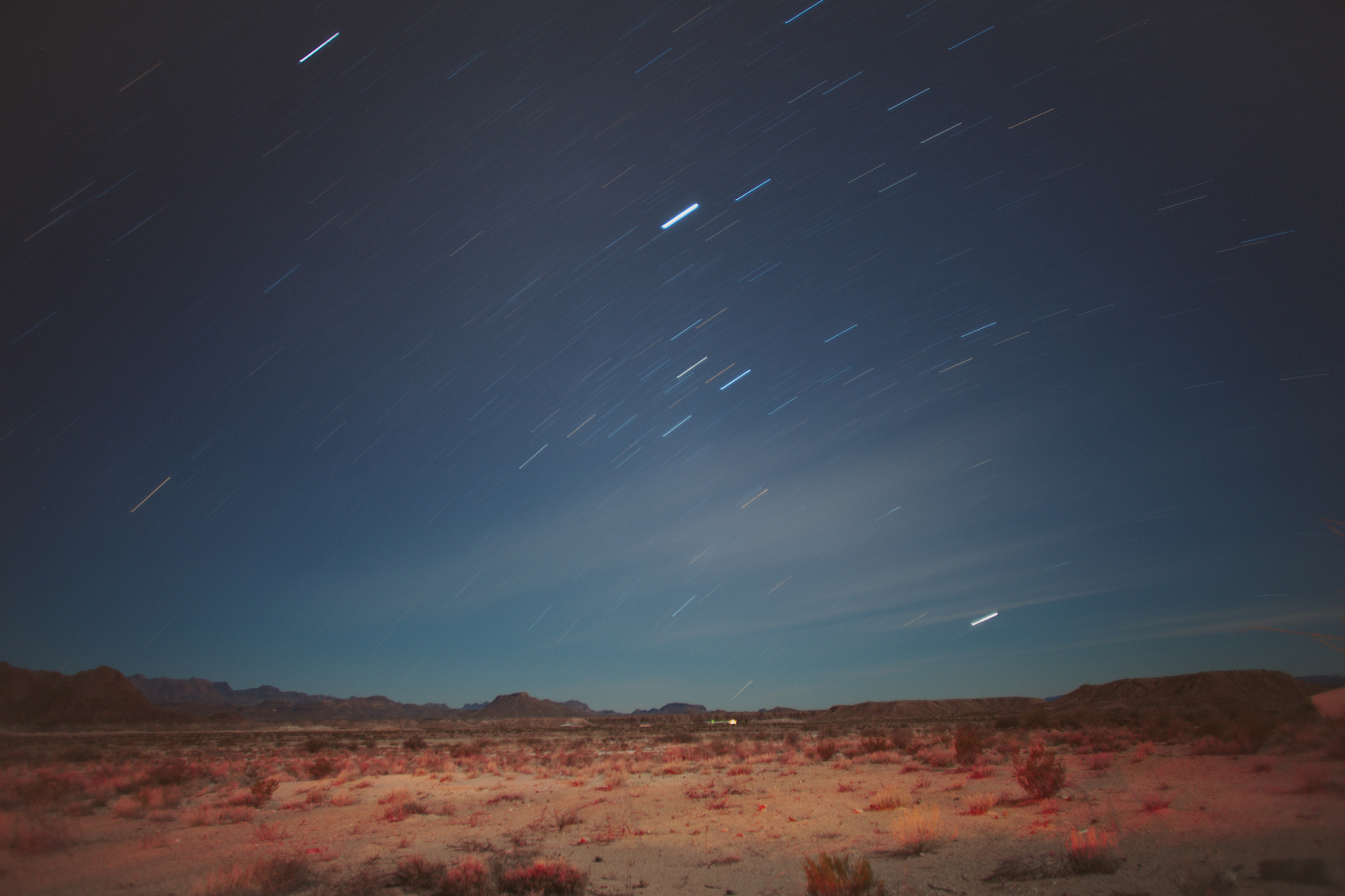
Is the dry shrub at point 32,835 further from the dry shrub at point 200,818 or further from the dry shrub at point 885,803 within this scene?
the dry shrub at point 885,803

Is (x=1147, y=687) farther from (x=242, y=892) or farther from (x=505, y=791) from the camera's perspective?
(x=242, y=892)

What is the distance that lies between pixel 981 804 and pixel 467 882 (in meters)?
9.41

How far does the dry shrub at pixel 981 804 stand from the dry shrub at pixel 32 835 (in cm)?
1654

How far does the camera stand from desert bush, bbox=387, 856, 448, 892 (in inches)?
305

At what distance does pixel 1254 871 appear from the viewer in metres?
5.74

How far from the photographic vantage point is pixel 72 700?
10700 centimetres

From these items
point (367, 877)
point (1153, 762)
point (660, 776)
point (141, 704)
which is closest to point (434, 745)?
point (660, 776)

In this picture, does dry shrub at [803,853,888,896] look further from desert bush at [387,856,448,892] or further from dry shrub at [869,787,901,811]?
dry shrub at [869,787,901,811]

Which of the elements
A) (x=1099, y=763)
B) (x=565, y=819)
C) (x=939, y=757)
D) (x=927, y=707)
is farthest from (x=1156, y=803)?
(x=927, y=707)

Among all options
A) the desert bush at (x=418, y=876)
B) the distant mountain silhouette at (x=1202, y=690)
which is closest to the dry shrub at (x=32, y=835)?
the desert bush at (x=418, y=876)

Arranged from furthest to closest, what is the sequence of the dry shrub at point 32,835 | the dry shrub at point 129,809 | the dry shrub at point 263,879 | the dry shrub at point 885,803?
the dry shrub at point 129,809, the dry shrub at point 885,803, the dry shrub at point 32,835, the dry shrub at point 263,879

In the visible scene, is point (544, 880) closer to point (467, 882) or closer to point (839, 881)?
point (467, 882)

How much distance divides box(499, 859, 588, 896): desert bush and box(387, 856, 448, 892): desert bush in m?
0.98

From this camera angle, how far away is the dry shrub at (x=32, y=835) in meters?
9.55
